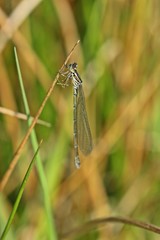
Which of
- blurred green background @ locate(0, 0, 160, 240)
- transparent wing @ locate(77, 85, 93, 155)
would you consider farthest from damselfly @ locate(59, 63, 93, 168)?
blurred green background @ locate(0, 0, 160, 240)

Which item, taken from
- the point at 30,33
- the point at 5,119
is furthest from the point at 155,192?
the point at 30,33

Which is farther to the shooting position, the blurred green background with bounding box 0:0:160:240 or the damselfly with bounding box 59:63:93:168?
the blurred green background with bounding box 0:0:160:240

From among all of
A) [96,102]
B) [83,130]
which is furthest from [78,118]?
[96,102]

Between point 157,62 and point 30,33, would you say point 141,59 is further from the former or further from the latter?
point 30,33

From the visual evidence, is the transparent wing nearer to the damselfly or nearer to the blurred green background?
the damselfly

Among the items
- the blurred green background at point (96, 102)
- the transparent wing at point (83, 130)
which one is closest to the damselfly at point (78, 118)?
the transparent wing at point (83, 130)
